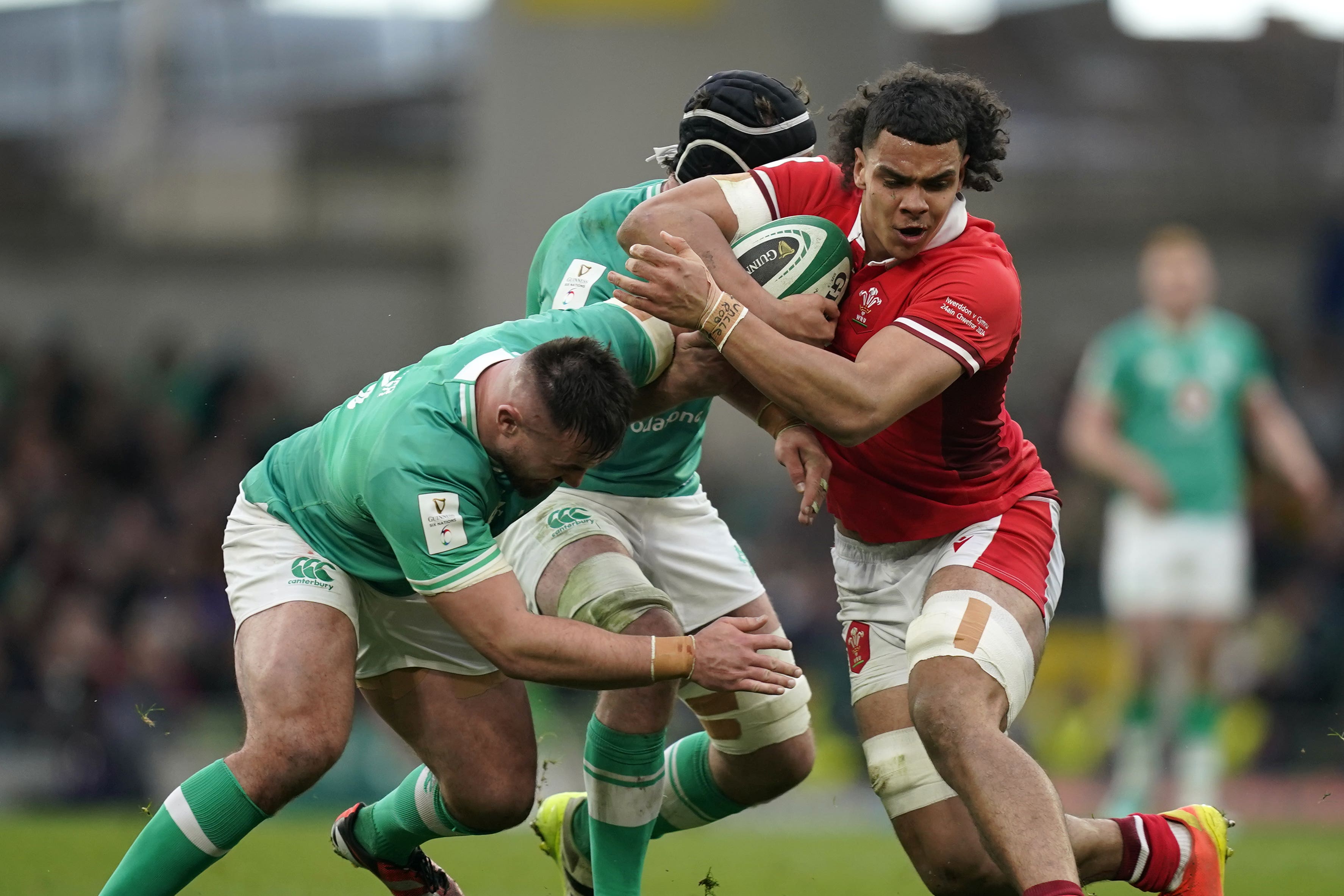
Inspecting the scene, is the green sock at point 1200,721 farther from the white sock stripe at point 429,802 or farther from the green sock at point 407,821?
the white sock stripe at point 429,802

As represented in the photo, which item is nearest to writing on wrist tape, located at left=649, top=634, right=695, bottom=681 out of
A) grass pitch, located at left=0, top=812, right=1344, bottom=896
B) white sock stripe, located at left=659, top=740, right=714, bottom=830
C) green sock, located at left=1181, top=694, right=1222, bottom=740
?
white sock stripe, located at left=659, top=740, right=714, bottom=830

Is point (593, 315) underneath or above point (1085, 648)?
above

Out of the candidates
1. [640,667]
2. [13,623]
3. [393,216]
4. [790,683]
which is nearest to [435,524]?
[640,667]

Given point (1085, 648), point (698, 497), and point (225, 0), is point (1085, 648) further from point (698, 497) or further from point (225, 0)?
point (225, 0)

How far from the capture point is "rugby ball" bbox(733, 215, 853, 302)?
5172 millimetres

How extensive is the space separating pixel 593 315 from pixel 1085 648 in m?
10.3

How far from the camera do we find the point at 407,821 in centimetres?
570

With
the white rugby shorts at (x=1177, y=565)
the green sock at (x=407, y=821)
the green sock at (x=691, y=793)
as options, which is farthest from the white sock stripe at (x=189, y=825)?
the white rugby shorts at (x=1177, y=565)

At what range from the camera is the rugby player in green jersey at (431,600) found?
461 centimetres

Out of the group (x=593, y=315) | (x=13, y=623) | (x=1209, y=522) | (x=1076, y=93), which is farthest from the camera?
(x=1076, y=93)

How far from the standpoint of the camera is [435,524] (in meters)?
4.59

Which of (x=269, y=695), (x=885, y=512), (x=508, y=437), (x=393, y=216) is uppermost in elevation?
(x=508, y=437)

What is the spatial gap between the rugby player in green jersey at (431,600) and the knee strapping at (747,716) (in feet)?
2.21

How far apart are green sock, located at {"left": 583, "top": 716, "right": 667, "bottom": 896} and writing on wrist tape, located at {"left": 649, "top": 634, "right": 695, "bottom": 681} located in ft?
3.10
